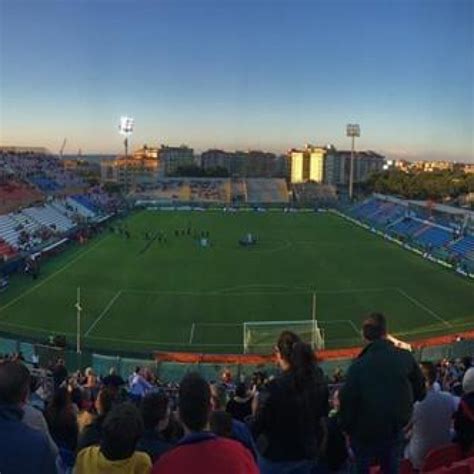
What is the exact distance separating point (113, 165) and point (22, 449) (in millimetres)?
172263

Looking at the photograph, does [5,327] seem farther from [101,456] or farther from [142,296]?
[101,456]

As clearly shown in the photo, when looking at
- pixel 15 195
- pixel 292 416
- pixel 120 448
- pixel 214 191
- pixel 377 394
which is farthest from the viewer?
pixel 214 191

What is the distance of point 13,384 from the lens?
3.58 meters

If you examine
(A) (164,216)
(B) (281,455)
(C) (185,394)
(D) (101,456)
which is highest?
(C) (185,394)

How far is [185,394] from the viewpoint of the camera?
3463mm

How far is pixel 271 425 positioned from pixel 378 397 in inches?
35.7

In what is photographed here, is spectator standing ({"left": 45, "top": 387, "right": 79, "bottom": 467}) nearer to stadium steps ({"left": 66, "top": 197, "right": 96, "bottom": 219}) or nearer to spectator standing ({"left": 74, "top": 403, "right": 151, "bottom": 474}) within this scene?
spectator standing ({"left": 74, "top": 403, "right": 151, "bottom": 474})

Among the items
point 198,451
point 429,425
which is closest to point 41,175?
point 429,425

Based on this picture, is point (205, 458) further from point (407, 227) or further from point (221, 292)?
point (407, 227)

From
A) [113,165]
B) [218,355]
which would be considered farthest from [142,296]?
[113,165]

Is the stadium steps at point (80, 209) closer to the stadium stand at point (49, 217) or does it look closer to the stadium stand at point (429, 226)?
the stadium stand at point (49, 217)

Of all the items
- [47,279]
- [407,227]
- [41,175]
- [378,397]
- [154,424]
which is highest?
[378,397]

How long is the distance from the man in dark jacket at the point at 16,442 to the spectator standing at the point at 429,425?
3401 millimetres

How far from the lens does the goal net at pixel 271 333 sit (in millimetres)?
22516
